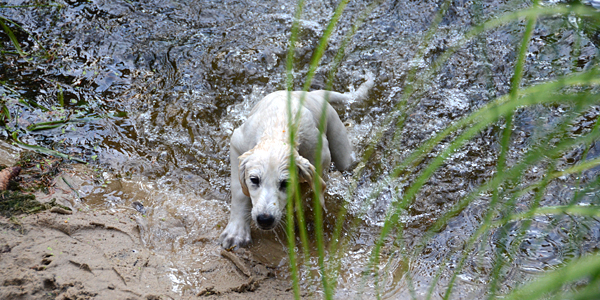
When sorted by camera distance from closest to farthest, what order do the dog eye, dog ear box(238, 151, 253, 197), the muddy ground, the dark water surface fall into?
the muddy ground → the dog eye → dog ear box(238, 151, 253, 197) → the dark water surface

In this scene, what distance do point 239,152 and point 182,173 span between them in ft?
3.04

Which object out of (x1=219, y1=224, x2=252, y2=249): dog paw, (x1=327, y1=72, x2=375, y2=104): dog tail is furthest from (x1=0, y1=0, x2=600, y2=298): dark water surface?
(x1=219, y1=224, x2=252, y2=249): dog paw

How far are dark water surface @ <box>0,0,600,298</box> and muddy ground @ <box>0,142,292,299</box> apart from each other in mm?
157

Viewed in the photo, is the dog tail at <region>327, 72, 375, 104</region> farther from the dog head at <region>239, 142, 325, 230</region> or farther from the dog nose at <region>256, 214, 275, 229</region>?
the dog nose at <region>256, 214, 275, 229</region>

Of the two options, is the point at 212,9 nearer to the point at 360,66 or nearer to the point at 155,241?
the point at 360,66

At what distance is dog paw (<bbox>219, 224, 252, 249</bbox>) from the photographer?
14.2ft

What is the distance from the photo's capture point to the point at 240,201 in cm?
452

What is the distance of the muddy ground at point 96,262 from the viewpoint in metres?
3.09

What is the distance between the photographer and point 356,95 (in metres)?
6.62

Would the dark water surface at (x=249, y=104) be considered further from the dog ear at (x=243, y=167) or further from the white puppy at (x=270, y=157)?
the dog ear at (x=243, y=167)

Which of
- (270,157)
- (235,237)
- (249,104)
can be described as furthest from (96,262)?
(249,104)

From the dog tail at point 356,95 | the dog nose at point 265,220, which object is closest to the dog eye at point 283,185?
the dog nose at point 265,220

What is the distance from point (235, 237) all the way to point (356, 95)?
314 cm

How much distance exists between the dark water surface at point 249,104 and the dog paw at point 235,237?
25 centimetres
